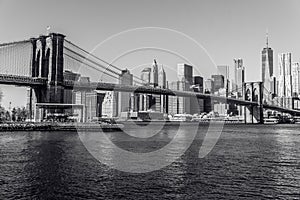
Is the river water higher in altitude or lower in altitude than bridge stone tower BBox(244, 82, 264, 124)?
lower

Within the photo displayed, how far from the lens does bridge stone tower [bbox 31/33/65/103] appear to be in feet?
217

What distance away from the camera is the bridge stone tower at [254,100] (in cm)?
11904

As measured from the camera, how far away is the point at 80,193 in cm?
1341

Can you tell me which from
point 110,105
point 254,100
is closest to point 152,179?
point 110,105

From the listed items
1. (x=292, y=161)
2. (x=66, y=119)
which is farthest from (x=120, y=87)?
(x=292, y=161)

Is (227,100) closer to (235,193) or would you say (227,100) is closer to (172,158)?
(172,158)

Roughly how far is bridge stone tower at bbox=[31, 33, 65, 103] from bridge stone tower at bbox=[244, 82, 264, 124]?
75161mm

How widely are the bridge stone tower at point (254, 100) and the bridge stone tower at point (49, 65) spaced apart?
7516 centimetres

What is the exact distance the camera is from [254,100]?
411ft

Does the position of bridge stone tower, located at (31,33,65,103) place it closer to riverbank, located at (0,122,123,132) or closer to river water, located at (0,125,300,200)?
riverbank, located at (0,122,123,132)

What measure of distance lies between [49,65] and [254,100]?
82077 millimetres

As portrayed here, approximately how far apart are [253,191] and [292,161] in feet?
33.8

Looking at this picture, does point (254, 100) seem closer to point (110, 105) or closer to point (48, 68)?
point (110, 105)

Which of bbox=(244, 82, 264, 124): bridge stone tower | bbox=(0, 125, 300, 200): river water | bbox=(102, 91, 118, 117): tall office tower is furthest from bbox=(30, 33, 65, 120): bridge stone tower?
bbox=(244, 82, 264, 124): bridge stone tower
